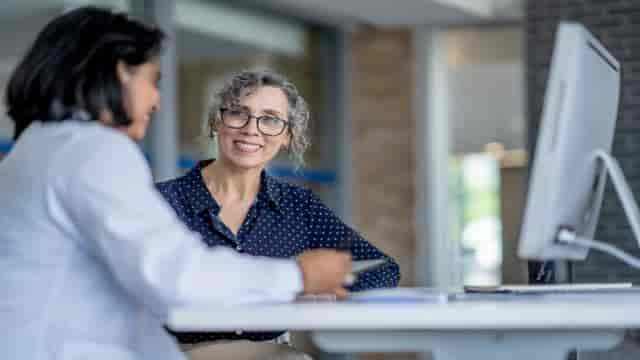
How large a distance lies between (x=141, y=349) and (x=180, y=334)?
782 mm

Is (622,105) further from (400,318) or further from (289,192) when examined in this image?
(400,318)

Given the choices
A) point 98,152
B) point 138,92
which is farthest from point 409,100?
point 98,152

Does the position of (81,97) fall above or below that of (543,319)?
above

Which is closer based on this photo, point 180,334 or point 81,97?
point 81,97

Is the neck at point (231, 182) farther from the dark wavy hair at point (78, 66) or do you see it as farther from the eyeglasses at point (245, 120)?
the dark wavy hair at point (78, 66)

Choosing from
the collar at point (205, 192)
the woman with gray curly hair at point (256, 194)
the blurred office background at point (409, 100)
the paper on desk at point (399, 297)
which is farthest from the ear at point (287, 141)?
the blurred office background at point (409, 100)

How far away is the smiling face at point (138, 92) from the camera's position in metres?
2.21

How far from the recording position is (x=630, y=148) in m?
6.55

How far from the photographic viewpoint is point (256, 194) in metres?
3.36

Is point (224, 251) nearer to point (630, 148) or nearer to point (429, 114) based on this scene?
point (630, 148)

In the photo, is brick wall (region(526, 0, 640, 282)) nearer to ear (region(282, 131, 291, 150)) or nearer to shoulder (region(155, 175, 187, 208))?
ear (region(282, 131, 291, 150))

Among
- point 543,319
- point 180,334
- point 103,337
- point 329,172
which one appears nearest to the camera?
point 543,319

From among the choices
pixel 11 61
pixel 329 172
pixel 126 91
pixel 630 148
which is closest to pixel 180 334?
pixel 126 91

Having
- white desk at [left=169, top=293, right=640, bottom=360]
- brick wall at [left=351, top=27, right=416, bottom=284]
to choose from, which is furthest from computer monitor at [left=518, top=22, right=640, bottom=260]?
brick wall at [left=351, top=27, right=416, bottom=284]
